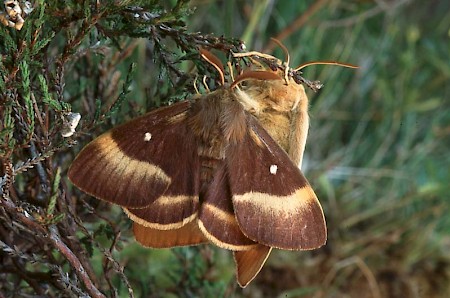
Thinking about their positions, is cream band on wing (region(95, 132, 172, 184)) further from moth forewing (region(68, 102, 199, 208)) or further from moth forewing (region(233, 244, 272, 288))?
moth forewing (region(233, 244, 272, 288))

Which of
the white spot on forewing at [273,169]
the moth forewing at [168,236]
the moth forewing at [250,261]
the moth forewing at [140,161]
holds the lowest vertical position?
the moth forewing at [250,261]

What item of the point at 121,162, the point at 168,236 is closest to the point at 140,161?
the point at 121,162

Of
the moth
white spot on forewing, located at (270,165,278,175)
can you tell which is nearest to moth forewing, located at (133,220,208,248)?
the moth

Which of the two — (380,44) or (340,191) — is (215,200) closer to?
(340,191)

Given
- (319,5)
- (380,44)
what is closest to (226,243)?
(319,5)

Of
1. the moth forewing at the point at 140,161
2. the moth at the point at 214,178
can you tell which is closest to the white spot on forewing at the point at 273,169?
the moth at the point at 214,178

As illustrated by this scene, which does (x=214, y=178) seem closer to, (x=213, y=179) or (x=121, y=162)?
(x=213, y=179)

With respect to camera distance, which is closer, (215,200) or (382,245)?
(215,200)

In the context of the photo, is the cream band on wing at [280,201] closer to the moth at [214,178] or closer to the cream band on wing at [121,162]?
the moth at [214,178]

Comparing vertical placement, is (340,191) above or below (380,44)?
Answer: below
